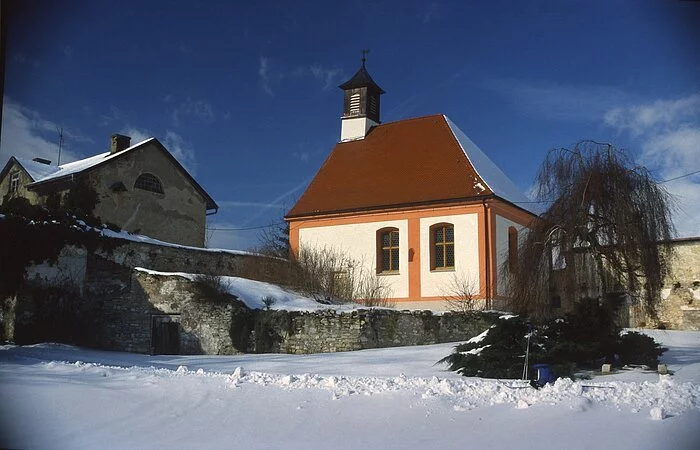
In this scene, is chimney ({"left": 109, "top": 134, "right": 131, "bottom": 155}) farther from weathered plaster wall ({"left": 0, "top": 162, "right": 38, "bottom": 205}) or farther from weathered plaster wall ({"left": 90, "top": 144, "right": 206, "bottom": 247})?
weathered plaster wall ({"left": 0, "top": 162, "right": 38, "bottom": 205})

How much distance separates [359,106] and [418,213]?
5997 mm

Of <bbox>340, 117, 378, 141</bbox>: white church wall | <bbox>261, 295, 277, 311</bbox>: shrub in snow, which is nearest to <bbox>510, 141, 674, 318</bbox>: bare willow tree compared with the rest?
<bbox>261, 295, 277, 311</bbox>: shrub in snow

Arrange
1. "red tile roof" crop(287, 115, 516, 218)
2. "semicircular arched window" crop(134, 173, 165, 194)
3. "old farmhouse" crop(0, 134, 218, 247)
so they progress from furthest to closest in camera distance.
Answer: "semicircular arched window" crop(134, 173, 165, 194) → "old farmhouse" crop(0, 134, 218, 247) → "red tile roof" crop(287, 115, 516, 218)

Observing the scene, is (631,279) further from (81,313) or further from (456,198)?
(81,313)

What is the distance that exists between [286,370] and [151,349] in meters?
5.50

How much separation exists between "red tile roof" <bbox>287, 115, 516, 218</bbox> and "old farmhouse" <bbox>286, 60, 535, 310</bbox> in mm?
35

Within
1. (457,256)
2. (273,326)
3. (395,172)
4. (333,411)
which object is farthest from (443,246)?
(333,411)

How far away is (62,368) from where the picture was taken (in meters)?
9.23

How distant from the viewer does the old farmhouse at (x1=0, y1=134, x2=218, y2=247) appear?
22.1m

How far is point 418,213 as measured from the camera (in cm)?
2005

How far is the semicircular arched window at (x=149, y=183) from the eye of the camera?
23625 mm

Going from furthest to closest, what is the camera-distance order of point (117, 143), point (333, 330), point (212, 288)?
point (117, 143) < point (212, 288) < point (333, 330)

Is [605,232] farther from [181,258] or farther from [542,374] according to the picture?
[181,258]

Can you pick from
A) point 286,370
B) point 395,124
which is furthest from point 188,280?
point 395,124
